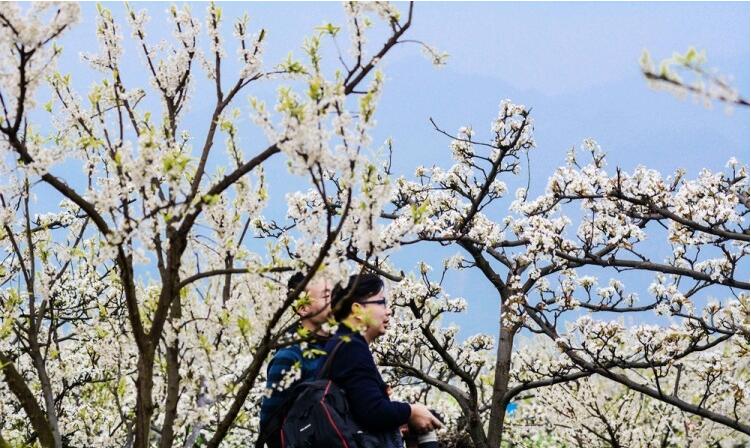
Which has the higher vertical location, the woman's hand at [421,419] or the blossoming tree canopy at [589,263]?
the blossoming tree canopy at [589,263]

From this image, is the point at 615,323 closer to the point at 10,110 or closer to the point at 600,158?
the point at 600,158

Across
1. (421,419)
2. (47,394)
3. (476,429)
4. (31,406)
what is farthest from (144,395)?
(476,429)

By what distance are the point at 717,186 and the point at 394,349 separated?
142 inches

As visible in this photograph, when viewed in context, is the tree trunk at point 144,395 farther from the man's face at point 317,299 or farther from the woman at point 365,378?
the woman at point 365,378

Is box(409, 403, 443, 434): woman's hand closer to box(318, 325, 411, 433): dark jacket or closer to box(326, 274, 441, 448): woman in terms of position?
box(326, 274, 441, 448): woman

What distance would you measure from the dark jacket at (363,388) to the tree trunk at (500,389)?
4071 millimetres

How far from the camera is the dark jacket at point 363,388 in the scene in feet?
10.8

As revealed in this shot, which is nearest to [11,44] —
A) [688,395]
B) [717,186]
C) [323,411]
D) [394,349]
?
[323,411]

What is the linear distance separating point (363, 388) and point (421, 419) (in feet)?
1.40

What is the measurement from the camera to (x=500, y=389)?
7465 mm

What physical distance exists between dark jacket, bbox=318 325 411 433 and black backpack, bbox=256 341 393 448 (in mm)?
33

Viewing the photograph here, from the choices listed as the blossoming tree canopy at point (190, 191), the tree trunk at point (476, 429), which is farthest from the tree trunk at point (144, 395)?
the tree trunk at point (476, 429)

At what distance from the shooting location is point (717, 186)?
5.62 metres

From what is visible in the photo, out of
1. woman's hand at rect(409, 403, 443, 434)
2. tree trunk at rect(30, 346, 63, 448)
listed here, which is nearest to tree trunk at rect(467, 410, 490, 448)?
woman's hand at rect(409, 403, 443, 434)
